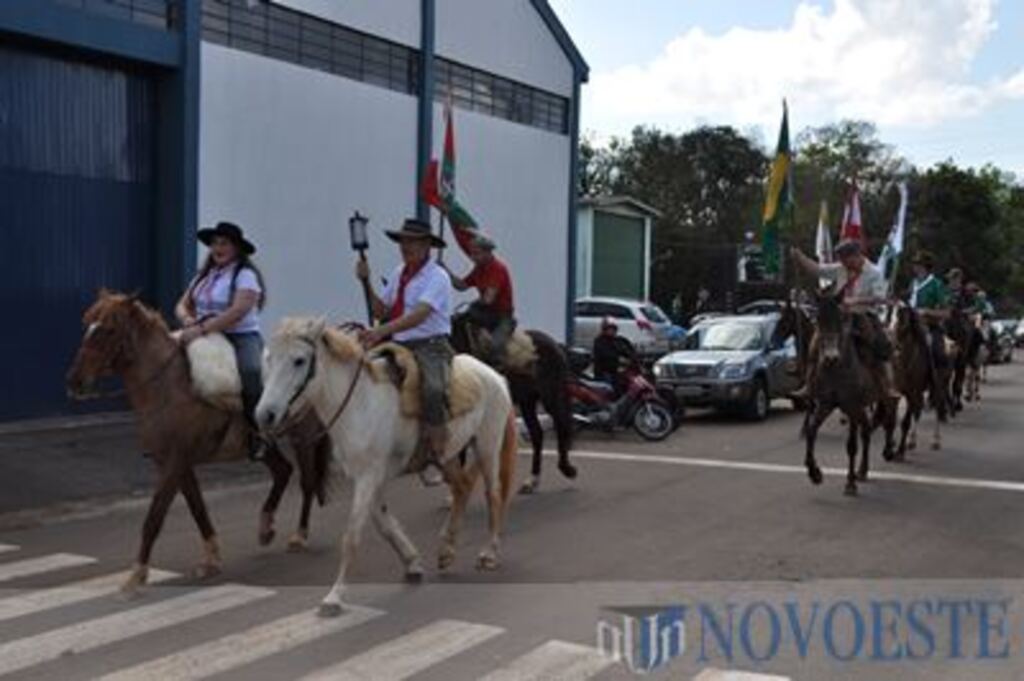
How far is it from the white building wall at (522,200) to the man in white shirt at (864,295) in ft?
33.8

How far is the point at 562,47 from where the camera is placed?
87.5 feet

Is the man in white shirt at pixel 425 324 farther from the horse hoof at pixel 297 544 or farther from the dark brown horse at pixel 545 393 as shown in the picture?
the dark brown horse at pixel 545 393

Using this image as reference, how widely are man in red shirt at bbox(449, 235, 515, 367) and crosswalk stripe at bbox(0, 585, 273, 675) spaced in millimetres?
4203

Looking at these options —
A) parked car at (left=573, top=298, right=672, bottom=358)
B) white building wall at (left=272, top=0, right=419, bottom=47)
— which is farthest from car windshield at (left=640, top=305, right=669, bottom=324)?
white building wall at (left=272, top=0, right=419, bottom=47)

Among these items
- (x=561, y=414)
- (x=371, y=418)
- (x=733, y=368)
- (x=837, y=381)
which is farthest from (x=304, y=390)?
(x=733, y=368)

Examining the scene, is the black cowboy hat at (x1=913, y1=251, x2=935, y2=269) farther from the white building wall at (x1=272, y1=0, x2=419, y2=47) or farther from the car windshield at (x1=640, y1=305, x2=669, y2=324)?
the car windshield at (x1=640, y1=305, x2=669, y2=324)

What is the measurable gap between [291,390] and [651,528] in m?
→ 4.13

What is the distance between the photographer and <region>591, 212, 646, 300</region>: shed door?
133ft

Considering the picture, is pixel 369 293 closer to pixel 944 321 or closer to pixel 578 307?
pixel 944 321

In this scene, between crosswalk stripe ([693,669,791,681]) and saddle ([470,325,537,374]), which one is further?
saddle ([470,325,537,374])

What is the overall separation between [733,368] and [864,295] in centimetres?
689

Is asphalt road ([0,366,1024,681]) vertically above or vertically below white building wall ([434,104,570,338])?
below

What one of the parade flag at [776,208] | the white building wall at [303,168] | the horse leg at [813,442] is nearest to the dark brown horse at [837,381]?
the horse leg at [813,442]

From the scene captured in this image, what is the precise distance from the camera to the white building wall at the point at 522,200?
23.5 meters
